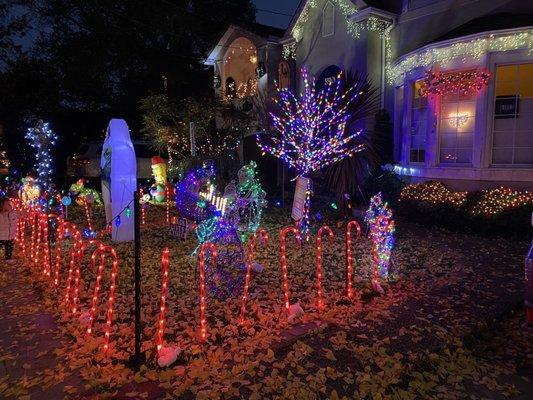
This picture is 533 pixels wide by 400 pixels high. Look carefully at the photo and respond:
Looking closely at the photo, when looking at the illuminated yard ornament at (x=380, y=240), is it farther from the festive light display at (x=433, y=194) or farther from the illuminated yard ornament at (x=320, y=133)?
the festive light display at (x=433, y=194)

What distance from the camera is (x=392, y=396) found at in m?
3.71

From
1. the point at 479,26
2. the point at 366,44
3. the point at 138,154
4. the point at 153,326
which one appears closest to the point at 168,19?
the point at 138,154

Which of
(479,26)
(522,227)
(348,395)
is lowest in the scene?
(348,395)

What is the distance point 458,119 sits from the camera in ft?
36.1

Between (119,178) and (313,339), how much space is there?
6485mm

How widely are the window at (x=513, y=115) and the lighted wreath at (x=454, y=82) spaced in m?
0.51

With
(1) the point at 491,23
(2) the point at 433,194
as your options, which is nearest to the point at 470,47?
(1) the point at 491,23

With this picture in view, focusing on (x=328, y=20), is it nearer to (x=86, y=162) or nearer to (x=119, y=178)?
(x=119, y=178)

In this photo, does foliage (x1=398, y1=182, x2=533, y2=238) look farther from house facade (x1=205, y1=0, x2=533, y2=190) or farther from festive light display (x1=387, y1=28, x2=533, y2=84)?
festive light display (x1=387, y1=28, x2=533, y2=84)

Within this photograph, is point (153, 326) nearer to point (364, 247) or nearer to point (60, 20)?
point (364, 247)

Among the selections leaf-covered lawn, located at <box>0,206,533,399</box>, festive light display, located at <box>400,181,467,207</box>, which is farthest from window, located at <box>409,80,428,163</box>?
leaf-covered lawn, located at <box>0,206,533,399</box>

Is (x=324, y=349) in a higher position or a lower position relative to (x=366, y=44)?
lower

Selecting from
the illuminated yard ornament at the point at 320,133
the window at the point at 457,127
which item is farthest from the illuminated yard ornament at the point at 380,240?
the window at the point at 457,127

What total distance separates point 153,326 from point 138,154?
16.8 m
